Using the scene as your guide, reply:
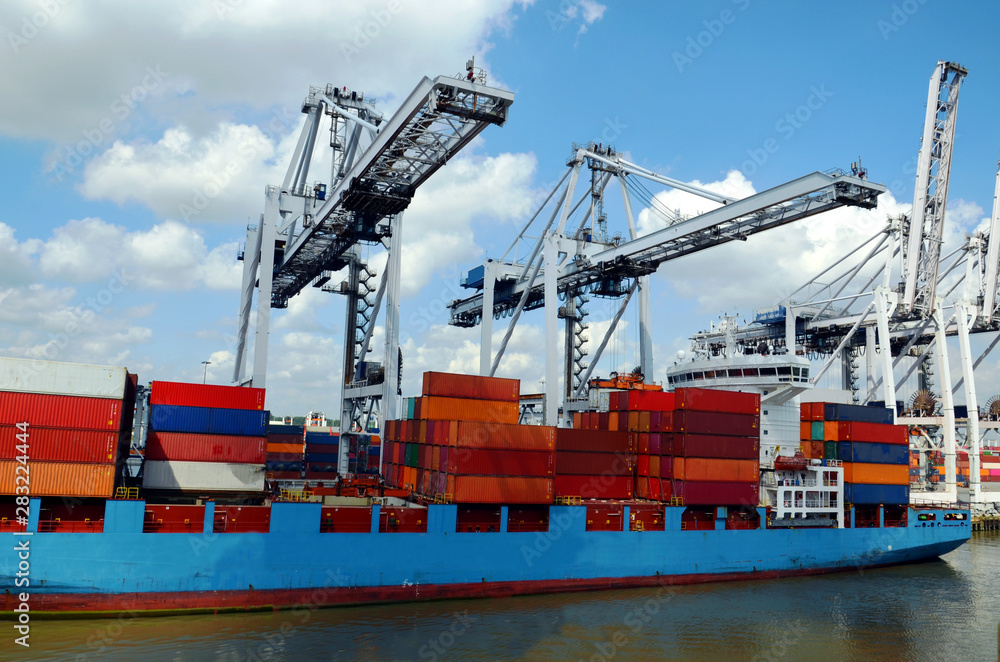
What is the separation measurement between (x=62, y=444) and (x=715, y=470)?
25.9 metres

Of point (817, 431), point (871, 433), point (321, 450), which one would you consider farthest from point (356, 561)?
point (321, 450)

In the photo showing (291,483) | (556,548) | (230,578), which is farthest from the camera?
(291,483)

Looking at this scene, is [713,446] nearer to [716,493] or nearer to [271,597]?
[716,493]

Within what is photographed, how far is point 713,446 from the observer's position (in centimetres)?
2966

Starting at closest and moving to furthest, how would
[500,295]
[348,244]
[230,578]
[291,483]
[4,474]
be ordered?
1. [4,474]
2. [230,578]
3. [291,483]
4. [348,244]
5. [500,295]

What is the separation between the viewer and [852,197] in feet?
94.2

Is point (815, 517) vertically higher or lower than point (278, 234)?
lower

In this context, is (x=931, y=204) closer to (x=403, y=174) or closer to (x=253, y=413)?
(x=403, y=174)

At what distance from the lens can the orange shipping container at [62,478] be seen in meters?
20.5

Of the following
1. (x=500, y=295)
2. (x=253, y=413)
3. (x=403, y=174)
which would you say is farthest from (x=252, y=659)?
(x=500, y=295)

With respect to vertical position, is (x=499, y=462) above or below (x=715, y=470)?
above

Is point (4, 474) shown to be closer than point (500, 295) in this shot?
Yes

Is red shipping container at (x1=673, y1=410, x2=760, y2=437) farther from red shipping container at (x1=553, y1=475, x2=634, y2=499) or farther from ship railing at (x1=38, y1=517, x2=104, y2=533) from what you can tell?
ship railing at (x1=38, y1=517, x2=104, y2=533)

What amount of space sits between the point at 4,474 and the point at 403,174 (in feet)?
62.0
